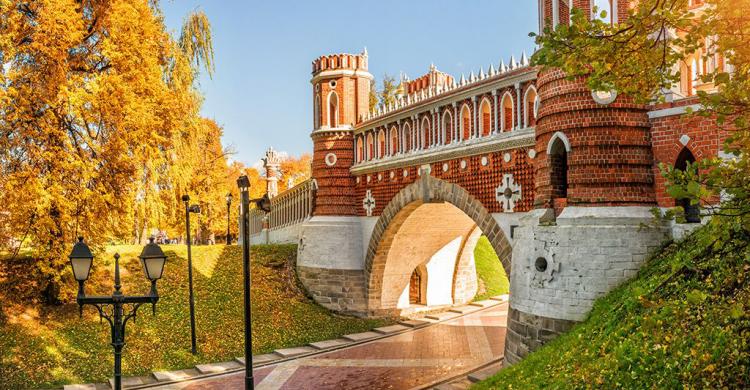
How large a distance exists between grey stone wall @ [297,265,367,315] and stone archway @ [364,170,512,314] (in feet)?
1.00

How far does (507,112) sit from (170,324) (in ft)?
34.8

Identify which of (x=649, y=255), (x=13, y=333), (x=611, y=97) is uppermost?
(x=611, y=97)

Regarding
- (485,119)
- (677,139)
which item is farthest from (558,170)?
(485,119)

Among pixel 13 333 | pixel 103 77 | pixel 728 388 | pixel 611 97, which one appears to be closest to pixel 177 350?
pixel 13 333

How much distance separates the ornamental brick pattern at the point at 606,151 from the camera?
10148 millimetres

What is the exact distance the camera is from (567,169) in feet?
35.3

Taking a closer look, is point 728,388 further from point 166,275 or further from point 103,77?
point 166,275

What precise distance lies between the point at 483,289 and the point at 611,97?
15687 mm

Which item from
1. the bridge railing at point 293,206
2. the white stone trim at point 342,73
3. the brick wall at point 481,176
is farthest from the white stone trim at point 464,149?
the white stone trim at point 342,73

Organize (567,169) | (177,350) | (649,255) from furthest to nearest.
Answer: (177,350) < (567,169) < (649,255)

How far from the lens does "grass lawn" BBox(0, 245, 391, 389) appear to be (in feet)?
44.9

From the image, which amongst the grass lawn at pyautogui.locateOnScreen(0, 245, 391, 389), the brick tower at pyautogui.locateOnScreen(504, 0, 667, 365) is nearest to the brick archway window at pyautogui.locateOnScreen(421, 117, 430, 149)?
the grass lawn at pyautogui.locateOnScreen(0, 245, 391, 389)

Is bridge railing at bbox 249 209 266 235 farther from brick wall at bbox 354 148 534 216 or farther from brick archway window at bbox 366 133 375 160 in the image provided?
brick wall at bbox 354 148 534 216

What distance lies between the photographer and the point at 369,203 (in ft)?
65.5
